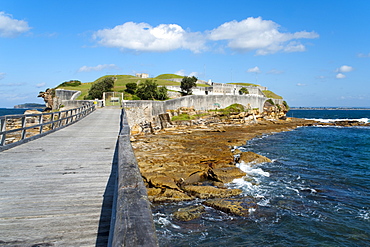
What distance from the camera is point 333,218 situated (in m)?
10.1

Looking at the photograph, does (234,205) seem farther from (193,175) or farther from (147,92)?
(147,92)

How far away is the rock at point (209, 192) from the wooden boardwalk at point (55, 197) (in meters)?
5.45

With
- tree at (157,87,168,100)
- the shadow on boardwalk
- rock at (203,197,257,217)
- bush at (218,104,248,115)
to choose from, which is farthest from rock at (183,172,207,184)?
bush at (218,104,248,115)

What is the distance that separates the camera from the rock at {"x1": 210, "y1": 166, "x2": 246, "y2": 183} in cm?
1427

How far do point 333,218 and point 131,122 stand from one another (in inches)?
888

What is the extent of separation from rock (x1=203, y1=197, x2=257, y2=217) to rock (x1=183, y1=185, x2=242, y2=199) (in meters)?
0.54

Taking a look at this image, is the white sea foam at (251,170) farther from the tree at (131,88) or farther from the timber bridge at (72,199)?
the tree at (131,88)

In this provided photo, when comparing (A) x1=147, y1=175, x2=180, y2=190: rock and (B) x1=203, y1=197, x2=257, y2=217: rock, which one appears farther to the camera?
(A) x1=147, y1=175, x2=180, y2=190: rock

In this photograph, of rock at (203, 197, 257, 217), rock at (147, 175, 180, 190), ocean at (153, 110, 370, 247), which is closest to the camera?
ocean at (153, 110, 370, 247)

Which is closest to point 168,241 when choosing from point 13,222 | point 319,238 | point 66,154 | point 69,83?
point 66,154

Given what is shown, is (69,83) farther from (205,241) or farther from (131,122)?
(205,241)

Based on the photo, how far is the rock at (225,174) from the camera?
46.8ft

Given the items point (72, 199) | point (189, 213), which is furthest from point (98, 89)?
point (72, 199)

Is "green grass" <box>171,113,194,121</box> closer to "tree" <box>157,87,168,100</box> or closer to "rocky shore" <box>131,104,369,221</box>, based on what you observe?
"tree" <box>157,87,168,100</box>
